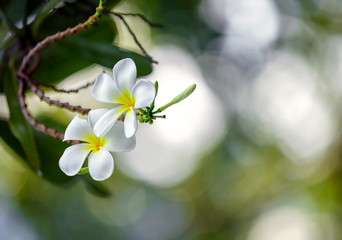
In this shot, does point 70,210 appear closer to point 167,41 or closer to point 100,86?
point 167,41

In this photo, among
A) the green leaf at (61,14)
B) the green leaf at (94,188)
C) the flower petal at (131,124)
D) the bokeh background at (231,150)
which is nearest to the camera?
the flower petal at (131,124)

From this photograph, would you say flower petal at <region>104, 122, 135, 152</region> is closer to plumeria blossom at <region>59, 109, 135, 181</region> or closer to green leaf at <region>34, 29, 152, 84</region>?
plumeria blossom at <region>59, 109, 135, 181</region>

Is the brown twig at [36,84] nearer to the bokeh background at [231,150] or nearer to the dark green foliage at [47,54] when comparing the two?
the dark green foliage at [47,54]

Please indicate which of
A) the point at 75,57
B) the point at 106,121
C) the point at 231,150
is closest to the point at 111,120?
the point at 106,121

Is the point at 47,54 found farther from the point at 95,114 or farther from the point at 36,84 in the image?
the point at 95,114

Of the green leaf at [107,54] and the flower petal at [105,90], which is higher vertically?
the flower petal at [105,90]

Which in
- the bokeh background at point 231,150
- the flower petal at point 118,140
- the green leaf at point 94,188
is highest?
the flower petal at point 118,140

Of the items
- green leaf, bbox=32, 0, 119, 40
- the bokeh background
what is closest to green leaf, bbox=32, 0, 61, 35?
green leaf, bbox=32, 0, 119, 40

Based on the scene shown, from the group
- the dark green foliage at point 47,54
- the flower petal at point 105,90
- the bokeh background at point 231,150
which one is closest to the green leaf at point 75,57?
the dark green foliage at point 47,54
